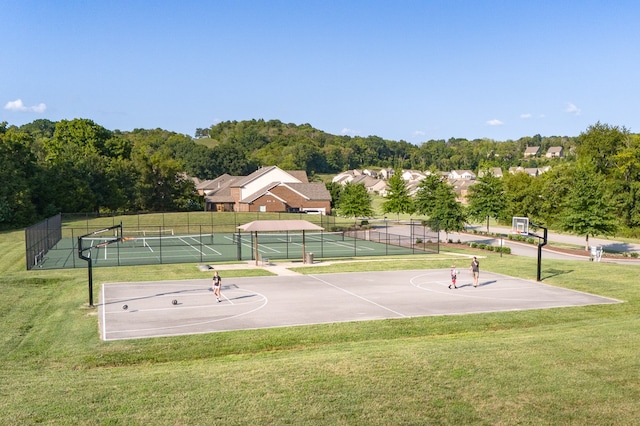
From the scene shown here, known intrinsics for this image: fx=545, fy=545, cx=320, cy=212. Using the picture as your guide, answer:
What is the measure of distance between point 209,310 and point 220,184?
331 feet

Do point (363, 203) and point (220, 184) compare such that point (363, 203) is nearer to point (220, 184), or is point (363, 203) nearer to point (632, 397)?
point (220, 184)

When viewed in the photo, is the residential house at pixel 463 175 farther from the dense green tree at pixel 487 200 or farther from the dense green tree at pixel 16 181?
the dense green tree at pixel 16 181

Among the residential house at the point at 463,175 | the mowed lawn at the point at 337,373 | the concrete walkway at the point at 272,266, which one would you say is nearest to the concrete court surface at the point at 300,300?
the mowed lawn at the point at 337,373

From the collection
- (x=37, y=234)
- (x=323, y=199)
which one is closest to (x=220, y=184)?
(x=323, y=199)

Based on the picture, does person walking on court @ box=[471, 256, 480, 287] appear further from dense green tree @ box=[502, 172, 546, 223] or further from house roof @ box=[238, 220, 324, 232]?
dense green tree @ box=[502, 172, 546, 223]

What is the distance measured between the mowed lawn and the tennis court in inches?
764

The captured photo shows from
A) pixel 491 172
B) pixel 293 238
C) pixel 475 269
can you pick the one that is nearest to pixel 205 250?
pixel 293 238

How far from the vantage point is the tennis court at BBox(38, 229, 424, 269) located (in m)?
41.9

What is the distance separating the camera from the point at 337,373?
13.1 meters

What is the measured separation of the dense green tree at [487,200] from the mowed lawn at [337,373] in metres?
39.5

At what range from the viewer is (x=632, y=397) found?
11.7 m

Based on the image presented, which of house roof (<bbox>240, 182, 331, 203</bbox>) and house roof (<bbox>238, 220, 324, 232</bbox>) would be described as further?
house roof (<bbox>240, 182, 331, 203</bbox>)

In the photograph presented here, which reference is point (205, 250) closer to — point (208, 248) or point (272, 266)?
point (208, 248)

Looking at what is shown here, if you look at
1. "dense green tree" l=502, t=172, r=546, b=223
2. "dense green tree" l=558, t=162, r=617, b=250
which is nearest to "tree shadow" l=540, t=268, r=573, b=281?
"dense green tree" l=558, t=162, r=617, b=250
